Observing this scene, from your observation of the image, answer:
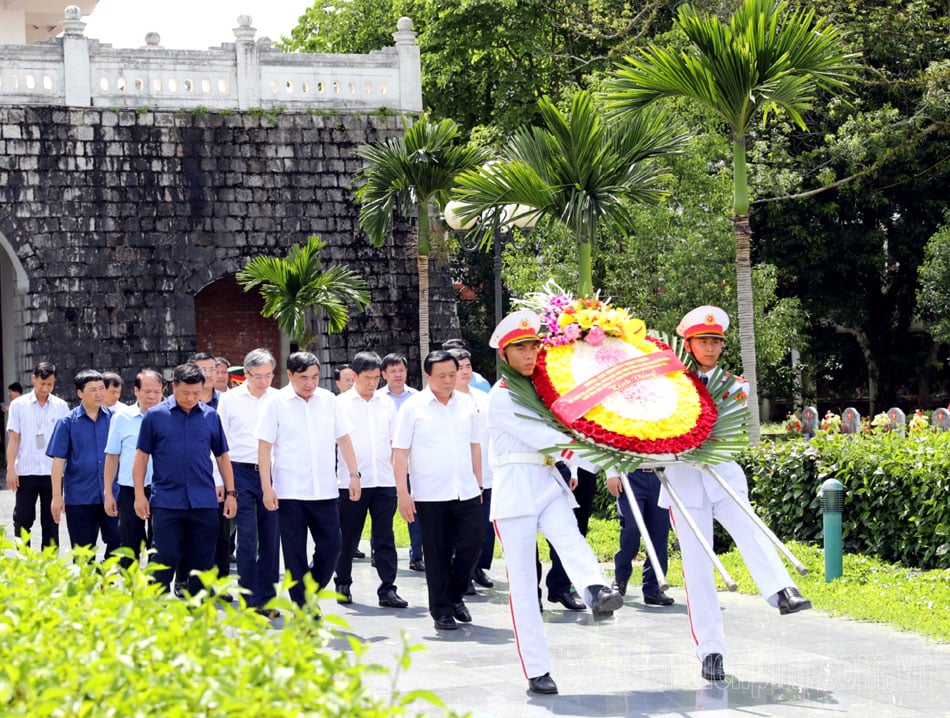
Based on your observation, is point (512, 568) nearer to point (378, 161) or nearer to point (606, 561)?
point (606, 561)

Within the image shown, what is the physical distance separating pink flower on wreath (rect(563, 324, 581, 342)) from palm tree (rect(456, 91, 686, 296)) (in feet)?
22.4

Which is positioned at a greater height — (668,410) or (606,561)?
(668,410)

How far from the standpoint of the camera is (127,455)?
10.0 metres

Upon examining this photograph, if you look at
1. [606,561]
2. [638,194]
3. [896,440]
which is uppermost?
[638,194]

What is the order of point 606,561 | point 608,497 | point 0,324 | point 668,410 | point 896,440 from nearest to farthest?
1. point 668,410
2. point 896,440
3. point 606,561
4. point 608,497
5. point 0,324

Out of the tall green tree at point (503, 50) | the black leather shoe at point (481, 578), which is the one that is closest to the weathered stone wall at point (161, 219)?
the tall green tree at point (503, 50)

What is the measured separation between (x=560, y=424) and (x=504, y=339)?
1.96 ft

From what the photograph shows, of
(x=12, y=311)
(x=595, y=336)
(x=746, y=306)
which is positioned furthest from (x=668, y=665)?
(x=12, y=311)

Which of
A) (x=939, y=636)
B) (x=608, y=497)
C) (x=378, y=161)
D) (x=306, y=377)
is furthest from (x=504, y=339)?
(x=378, y=161)

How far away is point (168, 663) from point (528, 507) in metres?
3.95

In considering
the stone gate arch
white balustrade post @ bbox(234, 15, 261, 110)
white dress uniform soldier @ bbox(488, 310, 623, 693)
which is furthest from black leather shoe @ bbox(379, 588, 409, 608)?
white balustrade post @ bbox(234, 15, 261, 110)

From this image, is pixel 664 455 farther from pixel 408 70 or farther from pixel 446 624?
pixel 408 70

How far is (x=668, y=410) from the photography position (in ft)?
23.6

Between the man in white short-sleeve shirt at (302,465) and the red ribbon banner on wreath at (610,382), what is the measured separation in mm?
2439
